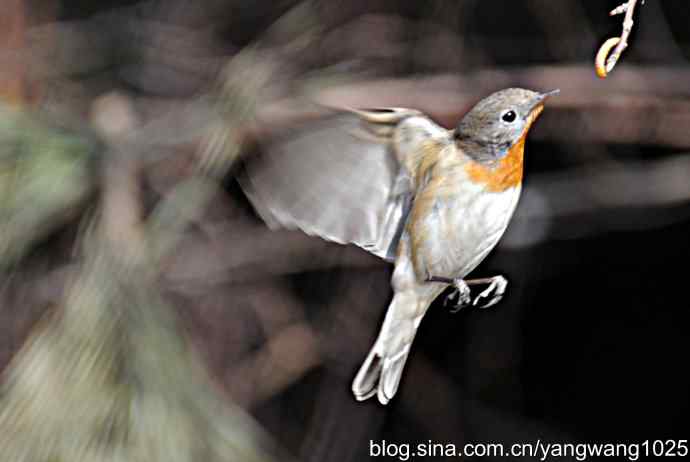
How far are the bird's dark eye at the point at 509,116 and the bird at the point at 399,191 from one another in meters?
0.02

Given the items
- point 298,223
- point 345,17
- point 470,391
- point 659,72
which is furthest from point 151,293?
point 470,391

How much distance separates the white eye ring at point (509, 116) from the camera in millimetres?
445

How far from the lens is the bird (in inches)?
20.0

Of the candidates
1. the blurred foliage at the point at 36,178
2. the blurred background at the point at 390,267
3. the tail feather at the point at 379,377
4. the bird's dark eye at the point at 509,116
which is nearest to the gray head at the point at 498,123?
the bird's dark eye at the point at 509,116

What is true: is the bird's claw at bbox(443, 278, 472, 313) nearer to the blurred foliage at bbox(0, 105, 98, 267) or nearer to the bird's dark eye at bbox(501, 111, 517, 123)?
the bird's dark eye at bbox(501, 111, 517, 123)

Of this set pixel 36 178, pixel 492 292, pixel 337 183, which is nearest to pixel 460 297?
pixel 492 292

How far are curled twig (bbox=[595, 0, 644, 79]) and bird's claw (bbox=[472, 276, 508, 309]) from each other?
0.11 m

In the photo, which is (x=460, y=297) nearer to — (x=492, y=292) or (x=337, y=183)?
(x=492, y=292)

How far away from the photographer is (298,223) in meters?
0.53

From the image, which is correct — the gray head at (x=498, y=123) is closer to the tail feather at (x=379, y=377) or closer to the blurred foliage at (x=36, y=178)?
the tail feather at (x=379, y=377)

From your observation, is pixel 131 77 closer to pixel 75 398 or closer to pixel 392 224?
pixel 75 398

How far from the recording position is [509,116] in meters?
0.45

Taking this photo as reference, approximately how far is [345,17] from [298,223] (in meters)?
1.09

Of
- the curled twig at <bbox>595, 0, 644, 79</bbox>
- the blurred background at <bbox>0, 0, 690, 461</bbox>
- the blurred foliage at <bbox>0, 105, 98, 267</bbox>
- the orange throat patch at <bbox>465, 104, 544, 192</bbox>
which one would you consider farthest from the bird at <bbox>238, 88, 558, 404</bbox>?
the blurred background at <bbox>0, 0, 690, 461</bbox>
